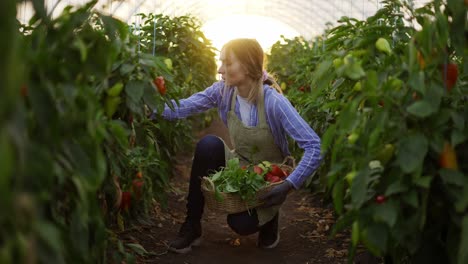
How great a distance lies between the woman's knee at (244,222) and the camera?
11.4 feet

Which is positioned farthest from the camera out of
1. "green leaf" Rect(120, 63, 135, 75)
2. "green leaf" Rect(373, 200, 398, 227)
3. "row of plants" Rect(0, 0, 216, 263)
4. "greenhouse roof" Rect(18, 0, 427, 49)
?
"greenhouse roof" Rect(18, 0, 427, 49)

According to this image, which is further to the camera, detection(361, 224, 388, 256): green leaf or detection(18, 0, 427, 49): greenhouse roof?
detection(18, 0, 427, 49): greenhouse roof

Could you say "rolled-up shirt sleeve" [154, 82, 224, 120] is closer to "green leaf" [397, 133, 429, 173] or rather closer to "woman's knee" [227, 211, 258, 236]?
"woman's knee" [227, 211, 258, 236]

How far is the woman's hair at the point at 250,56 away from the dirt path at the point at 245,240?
0.92 meters

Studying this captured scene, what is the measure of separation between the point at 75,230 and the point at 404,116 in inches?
43.9

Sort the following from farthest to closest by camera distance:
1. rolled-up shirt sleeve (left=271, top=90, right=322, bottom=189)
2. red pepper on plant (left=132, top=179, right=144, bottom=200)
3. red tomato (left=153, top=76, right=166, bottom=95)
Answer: rolled-up shirt sleeve (left=271, top=90, right=322, bottom=189)
red pepper on plant (left=132, top=179, right=144, bottom=200)
red tomato (left=153, top=76, right=166, bottom=95)

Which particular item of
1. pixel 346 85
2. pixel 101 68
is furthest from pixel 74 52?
pixel 346 85

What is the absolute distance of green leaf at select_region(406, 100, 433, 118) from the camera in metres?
1.94

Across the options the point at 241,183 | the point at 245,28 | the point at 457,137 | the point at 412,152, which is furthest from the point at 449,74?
the point at 245,28

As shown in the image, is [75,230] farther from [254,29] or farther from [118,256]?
[254,29]

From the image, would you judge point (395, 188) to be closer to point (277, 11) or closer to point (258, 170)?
point (258, 170)

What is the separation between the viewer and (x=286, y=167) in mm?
3648

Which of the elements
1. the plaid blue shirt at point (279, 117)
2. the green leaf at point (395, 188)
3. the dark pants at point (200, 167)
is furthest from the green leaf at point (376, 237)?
the dark pants at point (200, 167)

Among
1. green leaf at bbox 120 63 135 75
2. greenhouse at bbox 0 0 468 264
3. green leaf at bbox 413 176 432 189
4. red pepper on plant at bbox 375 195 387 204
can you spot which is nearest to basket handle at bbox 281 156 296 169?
greenhouse at bbox 0 0 468 264
